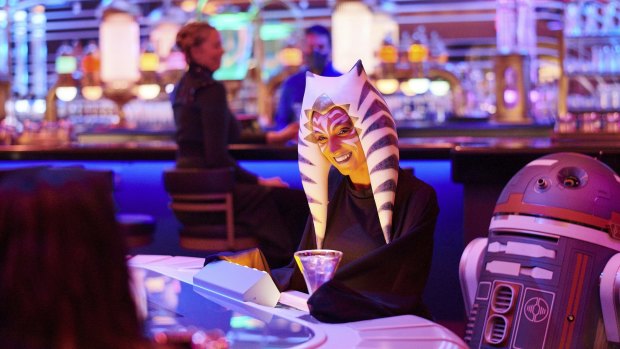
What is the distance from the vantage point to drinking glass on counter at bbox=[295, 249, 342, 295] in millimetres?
2020

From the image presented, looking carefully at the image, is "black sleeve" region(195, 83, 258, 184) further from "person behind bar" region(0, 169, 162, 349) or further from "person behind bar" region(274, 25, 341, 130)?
"person behind bar" region(0, 169, 162, 349)

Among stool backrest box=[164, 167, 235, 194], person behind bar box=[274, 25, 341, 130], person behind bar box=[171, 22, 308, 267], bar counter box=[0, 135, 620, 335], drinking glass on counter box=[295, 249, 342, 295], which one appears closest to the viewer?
drinking glass on counter box=[295, 249, 342, 295]

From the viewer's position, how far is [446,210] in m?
4.50

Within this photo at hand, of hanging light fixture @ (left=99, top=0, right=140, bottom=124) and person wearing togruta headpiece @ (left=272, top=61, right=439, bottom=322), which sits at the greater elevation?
hanging light fixture @ (left=99, top=0, right=140, bottom=124)

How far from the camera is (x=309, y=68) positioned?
5.85 meters

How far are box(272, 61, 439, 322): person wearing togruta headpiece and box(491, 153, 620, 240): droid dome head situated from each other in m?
0.50

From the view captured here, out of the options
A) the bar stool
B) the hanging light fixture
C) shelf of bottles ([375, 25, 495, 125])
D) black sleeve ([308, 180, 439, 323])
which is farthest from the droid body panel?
the hanging light fixture

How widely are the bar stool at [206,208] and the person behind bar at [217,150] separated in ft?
0.26

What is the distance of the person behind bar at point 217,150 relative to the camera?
4.18m

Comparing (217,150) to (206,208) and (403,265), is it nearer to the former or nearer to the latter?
(206,208)

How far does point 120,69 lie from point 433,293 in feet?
15.0

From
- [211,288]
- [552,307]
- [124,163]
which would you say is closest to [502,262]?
[552,307]

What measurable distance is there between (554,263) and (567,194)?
19cm

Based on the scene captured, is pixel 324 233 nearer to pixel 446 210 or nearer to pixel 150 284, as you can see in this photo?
pixel 150 284
